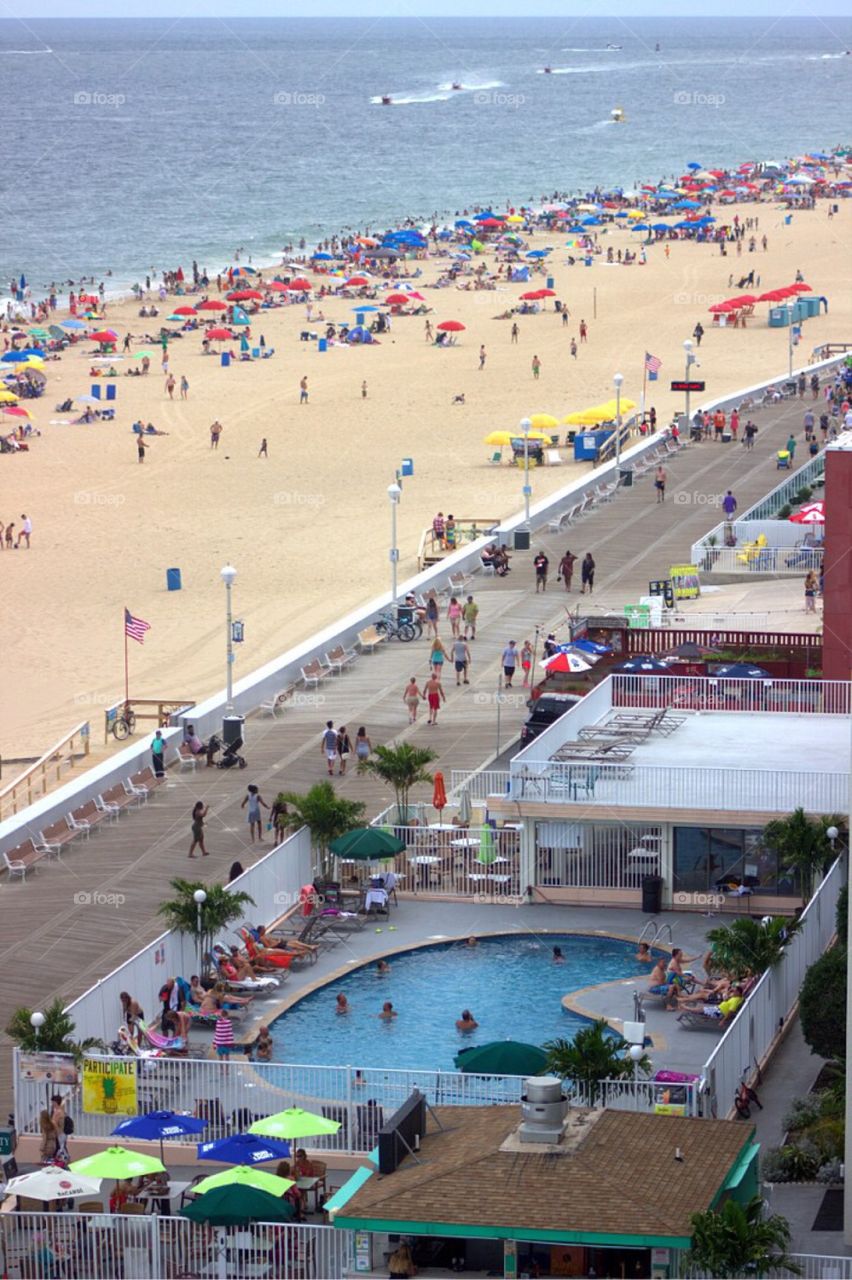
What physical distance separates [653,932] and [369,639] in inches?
494

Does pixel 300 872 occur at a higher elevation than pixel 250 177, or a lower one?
lower

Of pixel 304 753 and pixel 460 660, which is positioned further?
pixel 460 660

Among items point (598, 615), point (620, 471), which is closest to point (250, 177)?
point (620, 471)

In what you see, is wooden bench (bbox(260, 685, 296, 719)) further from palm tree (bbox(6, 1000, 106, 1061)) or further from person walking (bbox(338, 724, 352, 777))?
palm tree (bbox(6, 1000, 106, 1061))

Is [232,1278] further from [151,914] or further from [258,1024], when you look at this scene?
[151,914]

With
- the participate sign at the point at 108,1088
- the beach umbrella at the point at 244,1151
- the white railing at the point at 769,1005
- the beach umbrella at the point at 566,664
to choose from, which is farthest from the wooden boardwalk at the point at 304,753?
the white railing at the point at 769,1005

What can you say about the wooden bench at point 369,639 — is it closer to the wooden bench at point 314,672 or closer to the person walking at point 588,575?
the wooden bench at point 314,672

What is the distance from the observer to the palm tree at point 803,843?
23266 millimetres

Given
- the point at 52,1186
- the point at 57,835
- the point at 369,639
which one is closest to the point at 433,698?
the point at 369,639

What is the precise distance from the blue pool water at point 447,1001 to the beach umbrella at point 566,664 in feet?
26.6

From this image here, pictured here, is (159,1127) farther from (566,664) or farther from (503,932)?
(566,664)

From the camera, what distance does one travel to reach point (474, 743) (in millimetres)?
30406

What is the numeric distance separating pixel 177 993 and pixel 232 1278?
5.17 meters

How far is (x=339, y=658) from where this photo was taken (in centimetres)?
3441
